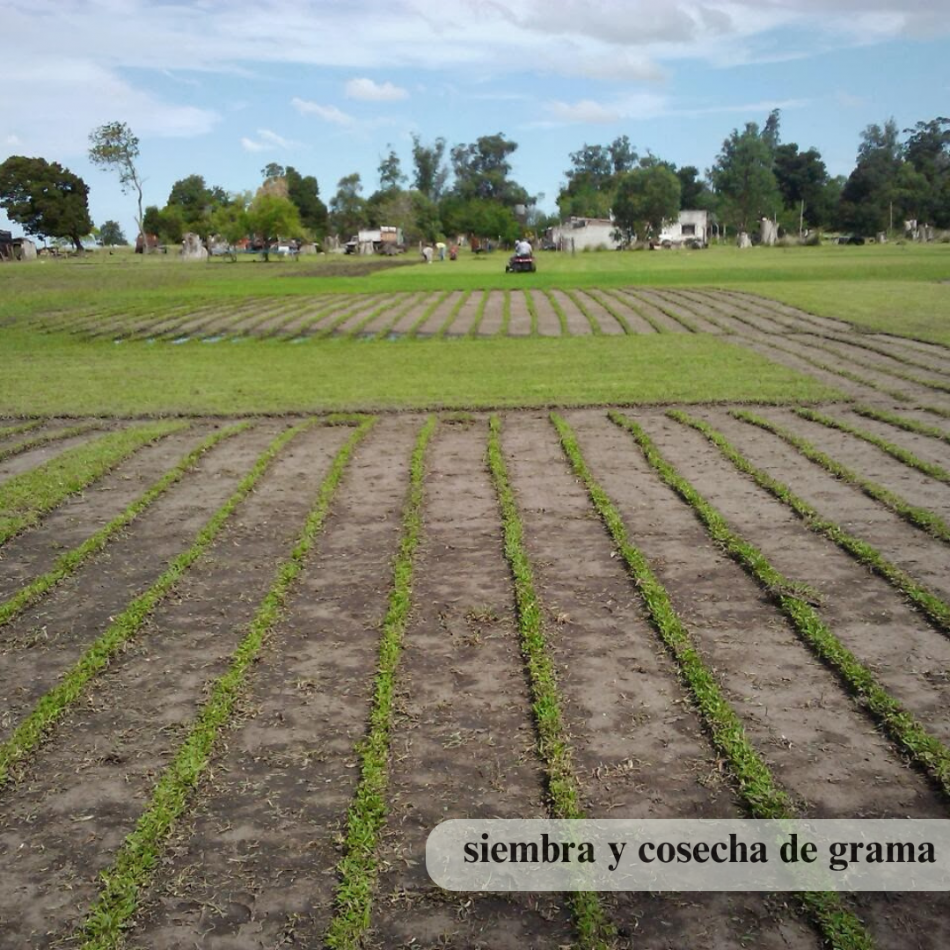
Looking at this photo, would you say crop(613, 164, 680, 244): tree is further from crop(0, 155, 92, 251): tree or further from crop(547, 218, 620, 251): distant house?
crop(0, 155, 92, 251): tree

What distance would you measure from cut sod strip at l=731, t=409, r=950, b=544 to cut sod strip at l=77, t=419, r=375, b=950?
16.0 feet

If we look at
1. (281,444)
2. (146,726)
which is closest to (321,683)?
(146,726)

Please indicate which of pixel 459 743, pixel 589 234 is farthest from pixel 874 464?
pixel 589 234

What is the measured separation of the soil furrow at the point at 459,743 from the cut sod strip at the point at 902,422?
18.9 feet

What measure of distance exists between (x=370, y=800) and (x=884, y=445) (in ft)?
25.8

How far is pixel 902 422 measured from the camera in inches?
440

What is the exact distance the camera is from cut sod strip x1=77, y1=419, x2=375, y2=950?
350cm

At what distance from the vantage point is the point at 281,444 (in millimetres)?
10727

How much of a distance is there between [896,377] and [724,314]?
10.5 meters

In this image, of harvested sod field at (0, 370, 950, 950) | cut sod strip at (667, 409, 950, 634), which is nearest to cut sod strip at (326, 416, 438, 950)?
harvested sod field at (0, 370, 950, 950)

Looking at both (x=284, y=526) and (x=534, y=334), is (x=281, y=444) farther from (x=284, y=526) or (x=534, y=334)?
(x=534, y=334)

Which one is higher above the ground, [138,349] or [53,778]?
[138,349]

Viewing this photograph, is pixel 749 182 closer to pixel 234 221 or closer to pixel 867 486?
pixel 234 221

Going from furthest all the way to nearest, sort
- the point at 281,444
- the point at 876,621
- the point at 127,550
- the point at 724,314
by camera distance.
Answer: the point at 724,314 → the point at 281,444 → the point at 127,550 → the point at 876,621
